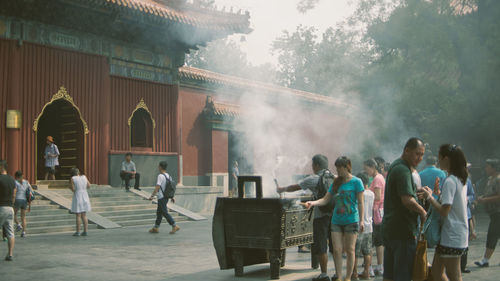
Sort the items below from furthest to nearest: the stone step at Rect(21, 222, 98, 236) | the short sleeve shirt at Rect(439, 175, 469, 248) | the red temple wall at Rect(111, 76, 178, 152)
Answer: the red temple wall at Rect(111, 76, 178, 152)
the stone step at Rect(21, 222, 98, 236)
the short sleeve shirt at Rect(439, 175, 469, 248)

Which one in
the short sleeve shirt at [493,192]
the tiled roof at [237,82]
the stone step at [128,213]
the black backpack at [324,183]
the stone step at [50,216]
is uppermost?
the tiled roof at [237,82]

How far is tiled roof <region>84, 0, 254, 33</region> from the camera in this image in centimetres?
1672

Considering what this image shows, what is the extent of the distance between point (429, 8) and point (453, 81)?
276 centimetres

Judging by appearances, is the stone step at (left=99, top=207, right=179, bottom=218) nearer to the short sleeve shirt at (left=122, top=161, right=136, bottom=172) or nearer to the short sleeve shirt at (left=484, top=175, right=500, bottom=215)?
the short sleeve shirt at (left=122, top=161, right=136, bottom=172)

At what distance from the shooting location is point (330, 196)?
651cm

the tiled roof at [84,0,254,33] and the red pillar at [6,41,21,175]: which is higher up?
the tiled roof at [84,0,254,33]

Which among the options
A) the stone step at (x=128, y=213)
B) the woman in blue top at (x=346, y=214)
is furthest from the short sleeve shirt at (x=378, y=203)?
the stone step at (x=128, y=213)

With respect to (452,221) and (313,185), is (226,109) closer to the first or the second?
(313,185)

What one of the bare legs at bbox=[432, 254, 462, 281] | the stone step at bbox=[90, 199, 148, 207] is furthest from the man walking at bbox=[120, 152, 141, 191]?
the bare legs at bbox=[432, 254, 462, 281]

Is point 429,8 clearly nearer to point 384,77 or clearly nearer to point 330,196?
point 384,77

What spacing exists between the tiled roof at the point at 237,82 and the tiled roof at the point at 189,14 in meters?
3.24

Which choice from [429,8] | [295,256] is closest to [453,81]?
[429,8]

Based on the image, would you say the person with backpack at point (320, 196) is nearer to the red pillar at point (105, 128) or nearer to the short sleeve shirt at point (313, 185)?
the short sleeve shirt at point (313, 185)

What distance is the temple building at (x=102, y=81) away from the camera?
15359mm
